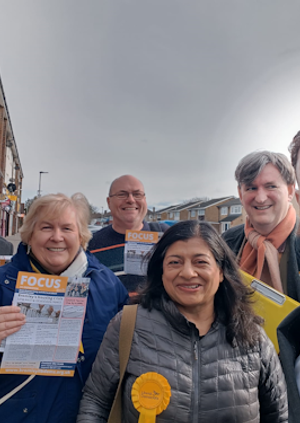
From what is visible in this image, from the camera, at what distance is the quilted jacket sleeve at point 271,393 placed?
1696mm

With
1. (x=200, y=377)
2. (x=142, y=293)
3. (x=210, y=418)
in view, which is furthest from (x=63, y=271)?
(x=210, y=418)

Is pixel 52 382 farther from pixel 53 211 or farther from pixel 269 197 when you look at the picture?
pixel 269 197

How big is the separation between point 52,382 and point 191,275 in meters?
1.15

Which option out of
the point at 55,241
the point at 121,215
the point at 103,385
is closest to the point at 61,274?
the point at 55,241

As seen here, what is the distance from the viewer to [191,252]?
1828 millimetres

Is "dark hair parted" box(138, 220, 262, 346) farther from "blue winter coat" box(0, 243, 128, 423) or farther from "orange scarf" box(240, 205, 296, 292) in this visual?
"orange scarf" box(240, 205, 296, 292)

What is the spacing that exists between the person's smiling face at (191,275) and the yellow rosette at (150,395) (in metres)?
0.44

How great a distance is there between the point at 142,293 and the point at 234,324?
613mm

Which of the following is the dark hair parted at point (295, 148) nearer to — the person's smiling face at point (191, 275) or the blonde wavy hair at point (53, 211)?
the person's smiling face at point (191, 275)

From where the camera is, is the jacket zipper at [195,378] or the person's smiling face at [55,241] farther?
the person's smiling face at [55,241]

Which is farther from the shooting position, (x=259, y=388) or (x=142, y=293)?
(x=142, y=293)

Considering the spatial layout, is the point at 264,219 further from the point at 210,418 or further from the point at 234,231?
the point at 210,418

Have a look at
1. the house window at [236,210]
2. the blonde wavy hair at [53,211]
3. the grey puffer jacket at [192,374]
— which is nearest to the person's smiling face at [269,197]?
the grey puffer jacket at [192,374]

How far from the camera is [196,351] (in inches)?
65.0
